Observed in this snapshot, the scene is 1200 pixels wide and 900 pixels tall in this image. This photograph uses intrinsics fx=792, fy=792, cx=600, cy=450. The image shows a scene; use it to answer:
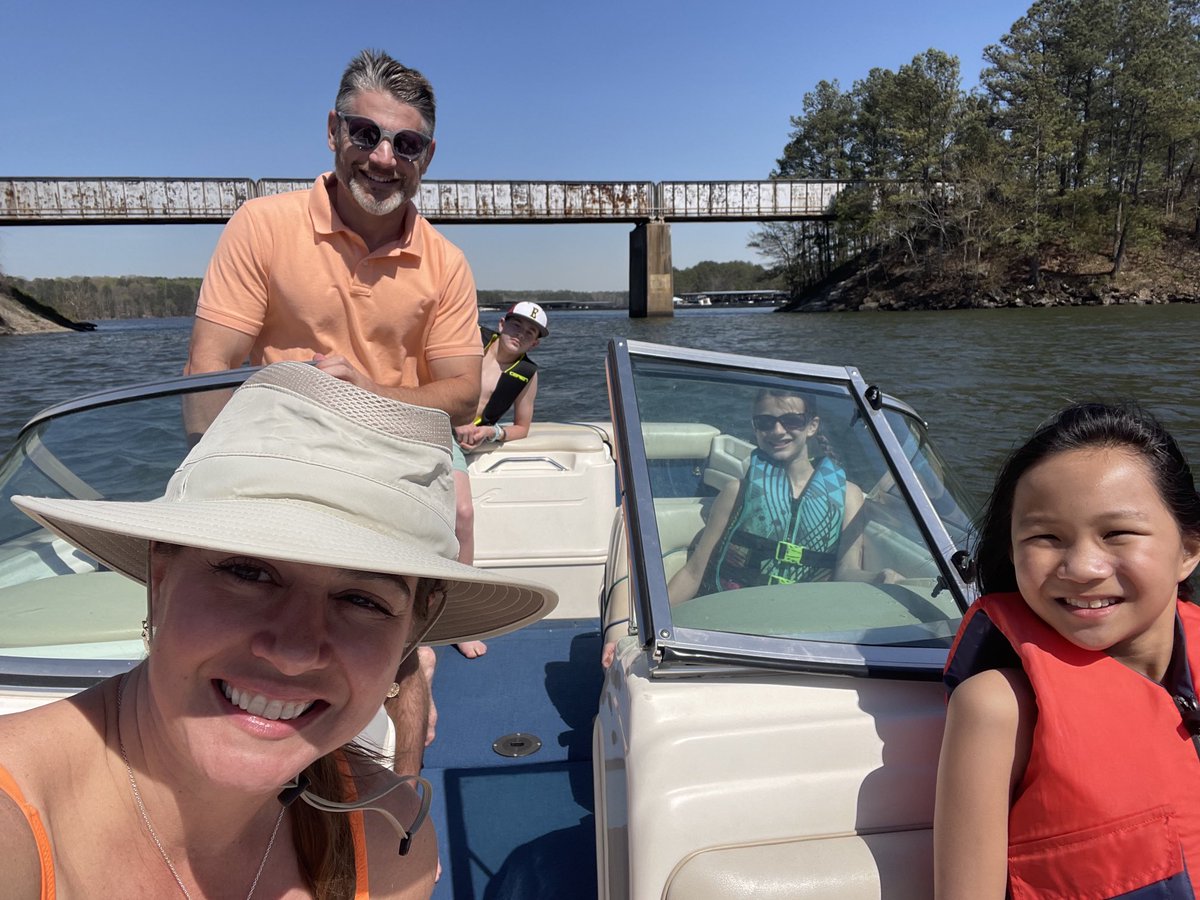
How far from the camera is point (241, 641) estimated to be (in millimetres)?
898

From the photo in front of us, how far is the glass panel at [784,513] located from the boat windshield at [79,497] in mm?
1236

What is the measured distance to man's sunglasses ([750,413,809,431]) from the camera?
2.07m

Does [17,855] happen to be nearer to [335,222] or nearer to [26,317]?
[335,222]

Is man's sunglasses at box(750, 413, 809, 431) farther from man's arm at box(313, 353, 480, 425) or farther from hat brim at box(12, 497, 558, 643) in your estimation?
hat brim at box(12, 497, 558, 643)

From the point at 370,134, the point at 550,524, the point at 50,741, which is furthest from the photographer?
the point at 550,524

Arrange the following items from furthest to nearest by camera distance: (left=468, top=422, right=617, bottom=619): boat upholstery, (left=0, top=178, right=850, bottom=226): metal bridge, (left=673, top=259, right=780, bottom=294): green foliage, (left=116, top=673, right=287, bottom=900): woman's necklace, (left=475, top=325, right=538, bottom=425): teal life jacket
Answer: (left=673, top=259, right=780, bottom=294): green foliage, (left=0, top=178, right=850, bottom=226): metal bridge, (left=475, top=325, right=538, bottom=425): teal life jacket, (left=468, top=422, right=617, bottom=619): boat upholstery, (left=116, top=673, right=287, bottom=900): woman's necklace

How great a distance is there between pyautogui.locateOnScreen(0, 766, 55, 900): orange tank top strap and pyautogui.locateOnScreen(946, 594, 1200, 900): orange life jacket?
48.3 inches

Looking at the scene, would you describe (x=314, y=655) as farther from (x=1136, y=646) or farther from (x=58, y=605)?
(x=58, y=605)

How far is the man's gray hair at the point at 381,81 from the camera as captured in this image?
2.41m

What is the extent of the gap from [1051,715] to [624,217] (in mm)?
42434

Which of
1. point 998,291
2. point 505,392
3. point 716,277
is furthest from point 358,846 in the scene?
point 716,277

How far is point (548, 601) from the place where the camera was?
123cm

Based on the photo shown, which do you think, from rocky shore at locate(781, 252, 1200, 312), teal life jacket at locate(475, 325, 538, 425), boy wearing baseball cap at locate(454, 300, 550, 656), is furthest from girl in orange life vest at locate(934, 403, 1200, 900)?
rocky shore at locate(781, 252, 1200, 312)

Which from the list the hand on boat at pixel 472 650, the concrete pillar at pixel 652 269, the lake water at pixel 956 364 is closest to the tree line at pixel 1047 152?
the lake water at pixel 956 364
